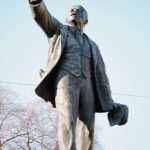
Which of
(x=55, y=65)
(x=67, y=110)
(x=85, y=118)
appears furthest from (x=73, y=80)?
(x=85, y=118)

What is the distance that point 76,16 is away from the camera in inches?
258

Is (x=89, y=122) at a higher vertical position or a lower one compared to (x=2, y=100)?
higher

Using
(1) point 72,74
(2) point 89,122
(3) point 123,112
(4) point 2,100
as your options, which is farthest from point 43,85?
(4) point 2,100

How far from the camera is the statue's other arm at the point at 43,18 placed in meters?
5.74

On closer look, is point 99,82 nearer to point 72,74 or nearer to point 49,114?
point 72,74

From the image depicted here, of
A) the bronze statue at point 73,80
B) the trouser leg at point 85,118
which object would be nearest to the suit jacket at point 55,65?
the bronze statue at point 73,80

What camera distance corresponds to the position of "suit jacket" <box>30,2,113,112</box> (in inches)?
231

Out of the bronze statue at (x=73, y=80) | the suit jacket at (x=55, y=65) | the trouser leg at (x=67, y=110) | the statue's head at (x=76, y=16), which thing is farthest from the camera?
the statue's head at (x=76, y=16)

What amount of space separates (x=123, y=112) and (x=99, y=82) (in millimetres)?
605

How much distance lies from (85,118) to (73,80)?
2.05ft

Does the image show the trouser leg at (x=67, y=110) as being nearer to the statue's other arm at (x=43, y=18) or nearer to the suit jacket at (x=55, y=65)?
the suit jacket at (x=55, y=65)

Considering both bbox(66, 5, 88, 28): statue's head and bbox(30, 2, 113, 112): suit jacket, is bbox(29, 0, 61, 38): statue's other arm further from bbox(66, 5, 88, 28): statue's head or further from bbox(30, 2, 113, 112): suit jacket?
bbox(66, 5, 88, 28): statue's head

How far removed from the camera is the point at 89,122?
6.01m

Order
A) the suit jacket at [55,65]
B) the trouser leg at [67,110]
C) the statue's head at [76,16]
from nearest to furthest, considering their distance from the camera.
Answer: the trouser leg at [67,110] < the suit jacket at [55,65] < the statue's head at [76,16]
